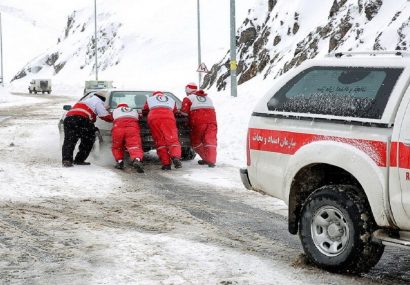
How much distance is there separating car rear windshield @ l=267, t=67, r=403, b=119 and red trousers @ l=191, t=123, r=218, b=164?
20.5 ft

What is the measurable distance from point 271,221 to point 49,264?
2.84m

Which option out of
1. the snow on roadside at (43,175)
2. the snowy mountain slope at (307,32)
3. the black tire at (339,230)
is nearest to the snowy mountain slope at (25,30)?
the snowy mountain slope at (307,32)

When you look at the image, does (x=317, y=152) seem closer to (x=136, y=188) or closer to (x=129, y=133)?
(x=136, y=188)

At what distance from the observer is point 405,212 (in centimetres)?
492

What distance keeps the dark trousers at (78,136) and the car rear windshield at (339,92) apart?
685 centimetres

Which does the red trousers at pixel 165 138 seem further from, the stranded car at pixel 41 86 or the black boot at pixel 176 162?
the stranded car at pixel 41 86

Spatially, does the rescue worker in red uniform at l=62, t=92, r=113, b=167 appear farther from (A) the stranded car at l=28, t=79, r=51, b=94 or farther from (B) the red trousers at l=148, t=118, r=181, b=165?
(A) the stranded car at l=28, t=79, r=51, b=94

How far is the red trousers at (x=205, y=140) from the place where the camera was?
12.5 metres

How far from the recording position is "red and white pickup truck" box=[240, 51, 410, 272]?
5043mm

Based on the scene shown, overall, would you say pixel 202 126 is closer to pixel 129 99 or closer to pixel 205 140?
pixel 205 140

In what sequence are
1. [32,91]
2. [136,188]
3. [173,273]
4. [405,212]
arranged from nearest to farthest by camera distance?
→ [405,212], [173,273], [136,188], [32,91]

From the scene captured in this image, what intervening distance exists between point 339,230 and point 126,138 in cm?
703

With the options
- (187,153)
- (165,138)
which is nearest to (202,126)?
(165,138)

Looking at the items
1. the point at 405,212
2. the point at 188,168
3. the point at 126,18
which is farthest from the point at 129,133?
the point at 126,18
